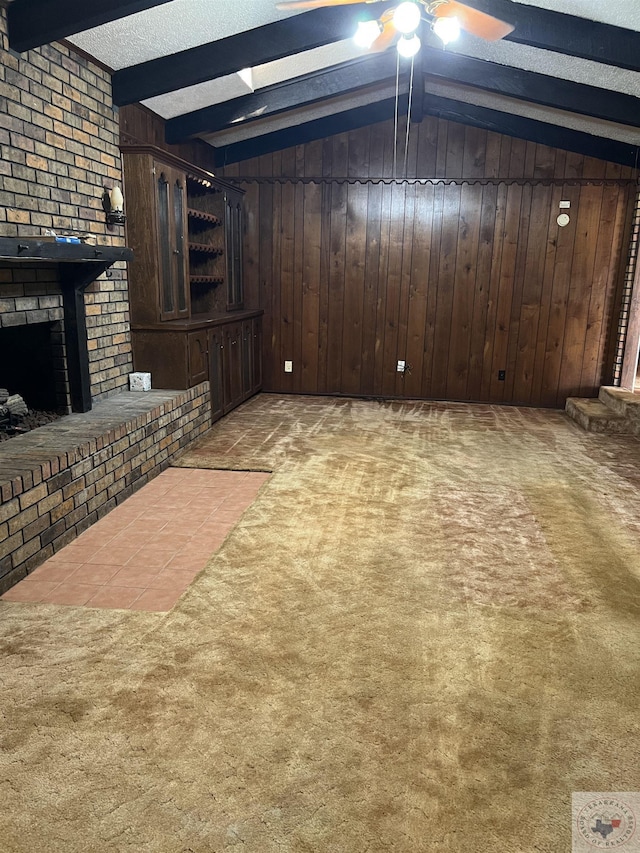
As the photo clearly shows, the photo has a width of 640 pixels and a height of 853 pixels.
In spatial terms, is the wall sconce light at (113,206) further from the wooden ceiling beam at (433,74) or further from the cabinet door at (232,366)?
the cabinet door at (232,366)

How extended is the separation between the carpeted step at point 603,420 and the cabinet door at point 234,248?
3.59 meters

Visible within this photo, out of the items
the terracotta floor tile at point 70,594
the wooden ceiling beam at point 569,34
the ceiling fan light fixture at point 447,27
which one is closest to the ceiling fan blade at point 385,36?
the ceiling fan light fixture at point 447,27

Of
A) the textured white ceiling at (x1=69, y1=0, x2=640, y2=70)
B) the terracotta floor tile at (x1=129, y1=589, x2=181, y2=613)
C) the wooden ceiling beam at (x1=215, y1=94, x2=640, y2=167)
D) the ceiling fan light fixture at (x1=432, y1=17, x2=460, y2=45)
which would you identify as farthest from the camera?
the wooden ceiling beam at (x1=215, y1=94, x2=640, y2=167)

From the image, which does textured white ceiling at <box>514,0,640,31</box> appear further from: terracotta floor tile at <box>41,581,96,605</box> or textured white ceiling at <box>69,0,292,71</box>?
terracotta floor tile at <box>41,581,96,605</box>

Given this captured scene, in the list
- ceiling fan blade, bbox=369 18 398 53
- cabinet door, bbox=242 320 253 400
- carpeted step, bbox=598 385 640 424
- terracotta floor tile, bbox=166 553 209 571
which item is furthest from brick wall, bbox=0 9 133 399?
carpeted step, bbox=598 385 640 424

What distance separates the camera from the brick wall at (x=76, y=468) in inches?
107

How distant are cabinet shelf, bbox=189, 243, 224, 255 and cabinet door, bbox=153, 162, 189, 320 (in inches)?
18.0

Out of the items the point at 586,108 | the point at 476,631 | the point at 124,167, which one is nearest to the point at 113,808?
the point at 476,631

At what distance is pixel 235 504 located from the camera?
367 cm

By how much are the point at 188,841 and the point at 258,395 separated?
221 inches

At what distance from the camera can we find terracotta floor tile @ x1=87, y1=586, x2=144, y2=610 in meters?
2.54

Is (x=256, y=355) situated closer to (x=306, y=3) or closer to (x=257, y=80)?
(x=257, y=80)

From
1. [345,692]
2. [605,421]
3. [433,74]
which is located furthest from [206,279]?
[345,692]

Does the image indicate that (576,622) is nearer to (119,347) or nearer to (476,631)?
(476,631)
